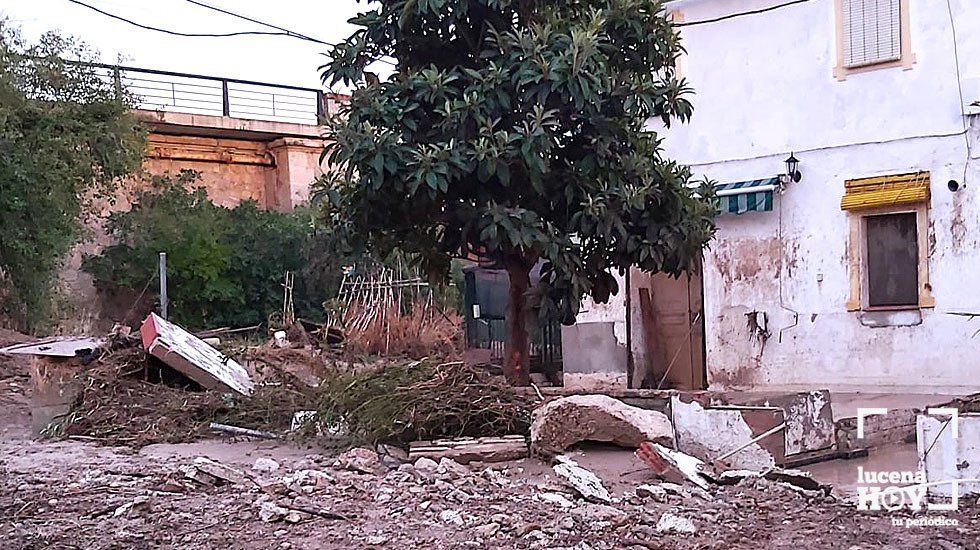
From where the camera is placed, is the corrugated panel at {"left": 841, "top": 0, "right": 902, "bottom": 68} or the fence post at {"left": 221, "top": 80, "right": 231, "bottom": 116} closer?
the corrugated panel at {"left": 841, "top": 0, "right": 902, "bottom": 68}

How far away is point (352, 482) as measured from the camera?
6.18 m

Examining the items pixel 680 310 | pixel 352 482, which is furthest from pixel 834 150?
pixel 352 482

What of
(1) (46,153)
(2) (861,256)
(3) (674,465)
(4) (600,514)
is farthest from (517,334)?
(1) (46,153)

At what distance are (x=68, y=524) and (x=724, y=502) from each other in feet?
11.2

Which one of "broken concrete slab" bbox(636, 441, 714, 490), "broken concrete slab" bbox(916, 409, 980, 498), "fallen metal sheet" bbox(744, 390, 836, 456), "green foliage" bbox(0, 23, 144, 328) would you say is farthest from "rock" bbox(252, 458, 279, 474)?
"green foliage" bbox(0, 23, 144, 328)

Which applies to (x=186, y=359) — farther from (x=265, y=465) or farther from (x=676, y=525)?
(x=676, y=525)

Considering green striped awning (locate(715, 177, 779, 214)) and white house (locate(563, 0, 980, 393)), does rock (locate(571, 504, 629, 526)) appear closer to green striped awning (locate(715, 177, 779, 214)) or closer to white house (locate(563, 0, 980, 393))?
white house (locate(563, 0, 980, 393))

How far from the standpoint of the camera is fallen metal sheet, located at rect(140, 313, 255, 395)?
9.47 meters

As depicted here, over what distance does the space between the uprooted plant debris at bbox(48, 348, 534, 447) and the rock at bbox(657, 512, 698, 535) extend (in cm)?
254

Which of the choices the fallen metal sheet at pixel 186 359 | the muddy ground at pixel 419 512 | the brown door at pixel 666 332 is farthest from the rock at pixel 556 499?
the brown door at pixel 666 332

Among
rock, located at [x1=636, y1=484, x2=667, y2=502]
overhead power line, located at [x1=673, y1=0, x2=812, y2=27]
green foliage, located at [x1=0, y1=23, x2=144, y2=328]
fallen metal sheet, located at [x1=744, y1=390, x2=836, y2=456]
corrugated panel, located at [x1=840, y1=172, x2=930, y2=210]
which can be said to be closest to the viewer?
rock, located at [x1=636, y1=484, x2=667, y2=502]

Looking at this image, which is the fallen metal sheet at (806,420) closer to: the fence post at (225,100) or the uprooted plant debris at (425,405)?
the uprooted plant debris at (425,405)

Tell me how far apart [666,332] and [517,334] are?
521 cm

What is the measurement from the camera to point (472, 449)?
6934 millimetres
